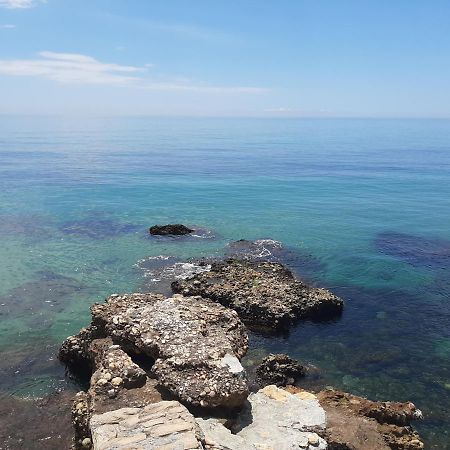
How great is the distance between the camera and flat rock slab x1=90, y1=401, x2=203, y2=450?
46.6ft

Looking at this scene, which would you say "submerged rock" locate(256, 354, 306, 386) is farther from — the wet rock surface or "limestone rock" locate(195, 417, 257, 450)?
"limestone rock" locate(195, 417, 257, 450)

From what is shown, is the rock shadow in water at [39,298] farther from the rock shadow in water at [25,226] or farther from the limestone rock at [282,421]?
the limestone rock at [282,421]

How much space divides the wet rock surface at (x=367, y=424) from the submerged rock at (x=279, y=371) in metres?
2.35

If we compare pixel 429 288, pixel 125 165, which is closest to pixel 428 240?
pixel 429 288

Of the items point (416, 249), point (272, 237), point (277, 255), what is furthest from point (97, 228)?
point (416, 249)

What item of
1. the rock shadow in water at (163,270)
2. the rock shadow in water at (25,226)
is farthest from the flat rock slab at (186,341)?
the rock shadow in water at (25,226)

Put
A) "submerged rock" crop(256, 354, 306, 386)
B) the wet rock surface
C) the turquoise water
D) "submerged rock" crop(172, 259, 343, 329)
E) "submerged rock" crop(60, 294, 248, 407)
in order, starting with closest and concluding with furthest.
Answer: the wet rock surface < "submerged rock" crop(60, 294, 248, 407) < "submerged rock" crop(256, 354, 306, 386) < the turquoise water < "submerged rock" crop(172, 259, 343, 329)

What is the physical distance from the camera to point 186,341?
67.9ft

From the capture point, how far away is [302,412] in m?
18.3

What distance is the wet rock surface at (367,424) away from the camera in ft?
56.9

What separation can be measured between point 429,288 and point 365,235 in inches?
587

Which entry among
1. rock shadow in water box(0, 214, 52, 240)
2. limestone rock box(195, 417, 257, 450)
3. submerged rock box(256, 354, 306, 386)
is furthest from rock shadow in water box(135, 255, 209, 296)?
limestone rock box(195, 417, 257, 450)

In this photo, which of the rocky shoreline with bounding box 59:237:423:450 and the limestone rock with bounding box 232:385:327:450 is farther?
the limestone rock with bounding box 232:385:327:450

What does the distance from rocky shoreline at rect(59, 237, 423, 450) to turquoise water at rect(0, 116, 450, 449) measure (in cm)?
243
